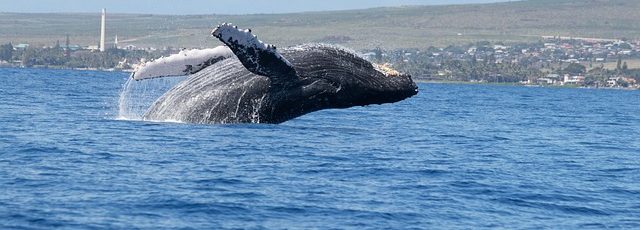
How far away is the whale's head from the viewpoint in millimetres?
18344

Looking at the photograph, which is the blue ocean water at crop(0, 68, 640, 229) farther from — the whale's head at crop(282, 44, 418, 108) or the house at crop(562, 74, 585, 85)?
the house at crop(562, 74, 585, 85)

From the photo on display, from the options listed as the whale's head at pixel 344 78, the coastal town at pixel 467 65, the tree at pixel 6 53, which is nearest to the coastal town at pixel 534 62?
the coastal town at pixel 467 65

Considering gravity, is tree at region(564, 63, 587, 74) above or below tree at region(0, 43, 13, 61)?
above

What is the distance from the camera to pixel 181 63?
18391 millimetres

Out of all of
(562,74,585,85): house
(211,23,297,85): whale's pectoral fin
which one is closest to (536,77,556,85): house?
(562,74,585,85): house

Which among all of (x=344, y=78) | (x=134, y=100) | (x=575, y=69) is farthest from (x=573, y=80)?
(x=344, y=78)

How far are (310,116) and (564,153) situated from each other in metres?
8.41

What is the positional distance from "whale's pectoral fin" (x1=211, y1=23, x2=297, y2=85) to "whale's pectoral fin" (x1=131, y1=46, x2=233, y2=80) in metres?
1.07

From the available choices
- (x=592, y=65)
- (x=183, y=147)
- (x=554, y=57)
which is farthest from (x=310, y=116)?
(x=554, y=57)

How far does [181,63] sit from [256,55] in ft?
5.33

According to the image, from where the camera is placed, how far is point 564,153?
63.2ft

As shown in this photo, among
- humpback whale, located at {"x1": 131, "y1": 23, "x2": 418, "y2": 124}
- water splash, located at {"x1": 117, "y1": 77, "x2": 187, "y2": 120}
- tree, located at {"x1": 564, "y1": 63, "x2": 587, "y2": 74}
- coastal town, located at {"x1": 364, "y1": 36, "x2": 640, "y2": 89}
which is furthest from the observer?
tree, located at {"x1": 564, "y1": 63, "x2": 587, "y2": 74}

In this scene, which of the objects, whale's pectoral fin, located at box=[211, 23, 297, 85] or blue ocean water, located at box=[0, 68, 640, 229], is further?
whale's pectoral fin, located at box=[211, 23, 297, 85]

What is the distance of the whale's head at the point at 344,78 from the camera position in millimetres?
18344
